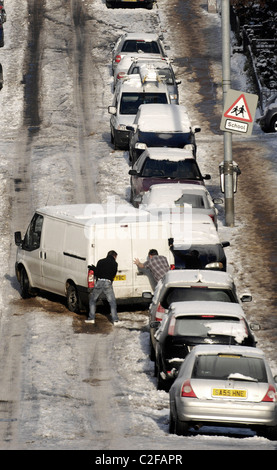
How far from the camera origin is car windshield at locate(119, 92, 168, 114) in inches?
1335

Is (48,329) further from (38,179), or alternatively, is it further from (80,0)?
(80,0)

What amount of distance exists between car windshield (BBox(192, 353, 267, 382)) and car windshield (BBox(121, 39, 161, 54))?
29753 mm

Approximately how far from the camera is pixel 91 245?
68.7 ft

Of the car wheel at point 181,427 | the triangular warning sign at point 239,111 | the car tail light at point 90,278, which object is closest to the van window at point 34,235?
the car tail light at point 90,278

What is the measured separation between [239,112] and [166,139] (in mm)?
4613

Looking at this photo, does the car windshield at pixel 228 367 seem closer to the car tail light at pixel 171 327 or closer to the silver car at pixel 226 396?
the silver car at pixel 226 396

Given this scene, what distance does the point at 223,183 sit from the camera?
27250mm

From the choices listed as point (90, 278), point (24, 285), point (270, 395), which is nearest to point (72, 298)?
point (90, 278)

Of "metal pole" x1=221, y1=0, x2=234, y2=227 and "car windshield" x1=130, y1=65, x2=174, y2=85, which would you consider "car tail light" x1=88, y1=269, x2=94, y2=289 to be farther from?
"car windshield" x1=130, y1=65, x2=174, y2=85

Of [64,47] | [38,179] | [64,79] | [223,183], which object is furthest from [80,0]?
[223,183]

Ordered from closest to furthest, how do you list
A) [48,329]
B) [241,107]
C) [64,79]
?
1. [48,329]
2. [241,107]
3. [64,79]

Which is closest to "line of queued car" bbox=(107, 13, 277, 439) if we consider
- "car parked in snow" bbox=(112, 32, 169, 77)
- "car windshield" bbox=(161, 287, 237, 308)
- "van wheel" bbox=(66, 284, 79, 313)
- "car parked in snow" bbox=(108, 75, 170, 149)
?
"car windshield" bbox=(161, 287, 237, 308)

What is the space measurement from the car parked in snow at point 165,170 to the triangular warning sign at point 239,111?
177 centimetres
